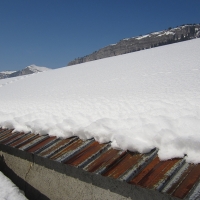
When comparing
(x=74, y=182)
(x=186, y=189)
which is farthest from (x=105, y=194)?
(x=186, y=189)

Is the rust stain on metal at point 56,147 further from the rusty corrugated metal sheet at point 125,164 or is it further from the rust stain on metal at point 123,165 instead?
the rust stain on metal at point 123,165

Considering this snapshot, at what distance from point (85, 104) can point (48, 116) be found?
1.73 feet

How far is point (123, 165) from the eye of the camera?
4.80 ft

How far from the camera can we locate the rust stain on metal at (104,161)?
1.51 m

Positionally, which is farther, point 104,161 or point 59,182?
point 59,182

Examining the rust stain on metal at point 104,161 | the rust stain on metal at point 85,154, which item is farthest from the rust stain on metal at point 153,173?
the rust stain on metal at point 85,154

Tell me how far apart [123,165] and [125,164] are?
2 cm

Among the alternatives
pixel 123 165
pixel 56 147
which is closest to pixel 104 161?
pixel 123 165

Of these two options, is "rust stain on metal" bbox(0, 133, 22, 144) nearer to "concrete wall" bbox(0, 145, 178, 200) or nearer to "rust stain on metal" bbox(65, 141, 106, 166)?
"concrete wall" bbox(0, 145, 178, 200)

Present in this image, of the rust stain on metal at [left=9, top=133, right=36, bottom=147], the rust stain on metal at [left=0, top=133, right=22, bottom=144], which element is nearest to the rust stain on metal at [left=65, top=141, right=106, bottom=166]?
the rust stain on metal at [left=9, top=133, right=36, bottom=147]

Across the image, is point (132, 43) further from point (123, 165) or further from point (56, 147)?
point (123, 165)

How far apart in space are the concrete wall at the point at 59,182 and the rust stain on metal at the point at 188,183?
0.12 m

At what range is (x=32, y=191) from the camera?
2.58 m

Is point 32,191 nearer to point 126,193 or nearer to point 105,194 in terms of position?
point 105,194
